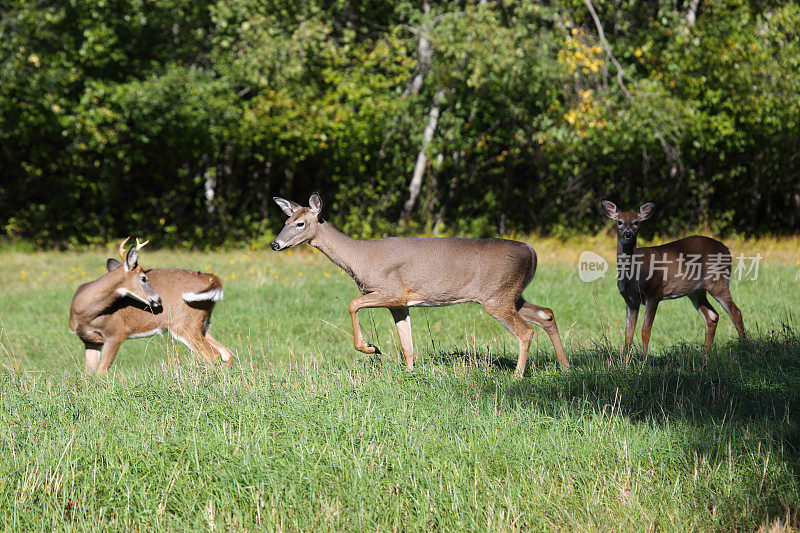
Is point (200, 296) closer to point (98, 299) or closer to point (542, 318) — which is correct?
point (98, 299)

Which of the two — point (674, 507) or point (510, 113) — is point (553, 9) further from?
point (674, 507)

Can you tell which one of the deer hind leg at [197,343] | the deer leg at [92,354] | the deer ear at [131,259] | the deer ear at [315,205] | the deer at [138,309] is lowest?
the deer leg at [92,354]

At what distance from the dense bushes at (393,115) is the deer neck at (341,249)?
8.38m

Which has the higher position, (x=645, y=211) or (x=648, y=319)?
(x=645, y=211)

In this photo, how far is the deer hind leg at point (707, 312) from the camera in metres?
7.91

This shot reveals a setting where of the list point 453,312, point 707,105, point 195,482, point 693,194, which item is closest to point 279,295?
point 453,312

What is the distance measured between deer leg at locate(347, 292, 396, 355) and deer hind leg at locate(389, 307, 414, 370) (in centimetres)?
28

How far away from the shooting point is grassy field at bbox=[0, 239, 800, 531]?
4.07 metres

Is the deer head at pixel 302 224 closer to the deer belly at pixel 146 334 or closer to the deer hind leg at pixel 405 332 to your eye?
the deer hind leg at pixel 405 332

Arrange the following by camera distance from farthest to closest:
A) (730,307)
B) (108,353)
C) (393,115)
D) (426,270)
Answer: (393,115) → (730,307) → (108,353) → (426,270)

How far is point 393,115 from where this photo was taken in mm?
16750

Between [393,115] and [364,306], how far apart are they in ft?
35.4

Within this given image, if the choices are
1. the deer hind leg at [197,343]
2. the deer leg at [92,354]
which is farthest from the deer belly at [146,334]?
the deer leg at [92,354]

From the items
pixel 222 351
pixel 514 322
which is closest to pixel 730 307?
pixel 514 322
